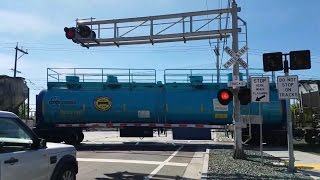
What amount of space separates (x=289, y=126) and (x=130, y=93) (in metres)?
15.6

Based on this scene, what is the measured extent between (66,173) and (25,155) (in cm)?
165

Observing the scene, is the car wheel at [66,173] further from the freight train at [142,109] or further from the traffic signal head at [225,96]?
the freight train at [142,109]

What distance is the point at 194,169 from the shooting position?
51.4 ft

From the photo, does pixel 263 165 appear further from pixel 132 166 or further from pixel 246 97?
pixel 132 166

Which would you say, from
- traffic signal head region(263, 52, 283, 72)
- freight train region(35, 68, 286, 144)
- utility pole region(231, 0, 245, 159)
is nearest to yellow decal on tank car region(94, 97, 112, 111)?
freight train region(35, 68, 286, 144)

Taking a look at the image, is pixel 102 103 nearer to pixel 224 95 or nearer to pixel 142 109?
pixel 142 109

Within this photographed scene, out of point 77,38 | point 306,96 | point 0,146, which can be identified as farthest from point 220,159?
point 306,96

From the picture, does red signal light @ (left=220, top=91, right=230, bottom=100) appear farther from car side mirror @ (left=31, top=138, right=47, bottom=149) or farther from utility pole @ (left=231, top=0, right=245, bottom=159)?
car side mirror @ (left=31, top=138, right=47, bottom=149)

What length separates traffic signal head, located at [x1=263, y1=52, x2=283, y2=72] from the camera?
14.8m

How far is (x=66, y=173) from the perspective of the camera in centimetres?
921

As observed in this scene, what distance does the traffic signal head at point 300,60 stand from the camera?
1456 centimetres

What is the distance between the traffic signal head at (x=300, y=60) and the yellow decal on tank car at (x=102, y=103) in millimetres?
16059

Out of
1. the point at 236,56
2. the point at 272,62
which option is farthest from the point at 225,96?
the point at 272,62

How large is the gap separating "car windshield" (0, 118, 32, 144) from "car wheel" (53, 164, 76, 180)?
104cm
